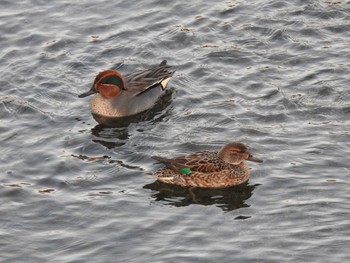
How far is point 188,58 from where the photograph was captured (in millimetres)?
20703

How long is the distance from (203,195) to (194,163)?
0.53 meters

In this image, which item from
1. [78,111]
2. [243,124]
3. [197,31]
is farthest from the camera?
[197,31]

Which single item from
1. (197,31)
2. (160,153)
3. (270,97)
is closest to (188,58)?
(197,31)

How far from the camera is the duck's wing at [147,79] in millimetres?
19844

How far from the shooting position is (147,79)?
783 inches

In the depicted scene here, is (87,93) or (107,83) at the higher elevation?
(107,83)

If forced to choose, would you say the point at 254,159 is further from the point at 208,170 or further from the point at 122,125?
the point at 122,125

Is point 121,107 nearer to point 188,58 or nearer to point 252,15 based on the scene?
point 188,58

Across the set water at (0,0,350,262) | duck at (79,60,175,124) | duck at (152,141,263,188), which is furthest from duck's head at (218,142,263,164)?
duck at (79,60,175,124)

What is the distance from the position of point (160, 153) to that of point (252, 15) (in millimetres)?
5482

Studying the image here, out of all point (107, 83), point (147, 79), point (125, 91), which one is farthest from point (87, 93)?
point (147, 79)

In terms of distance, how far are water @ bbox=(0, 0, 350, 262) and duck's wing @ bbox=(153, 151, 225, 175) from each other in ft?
1.20

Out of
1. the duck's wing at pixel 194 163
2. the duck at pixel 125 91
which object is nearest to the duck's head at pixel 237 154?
the duck's wing at pixel 194 163

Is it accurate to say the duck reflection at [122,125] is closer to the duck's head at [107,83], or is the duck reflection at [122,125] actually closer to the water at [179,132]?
the water at [179,132]
